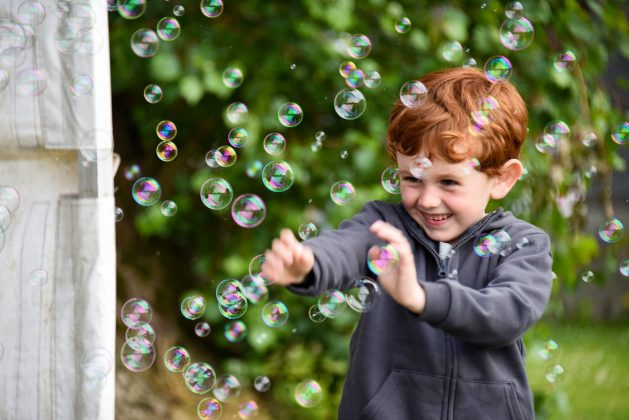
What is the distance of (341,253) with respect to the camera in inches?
67.4

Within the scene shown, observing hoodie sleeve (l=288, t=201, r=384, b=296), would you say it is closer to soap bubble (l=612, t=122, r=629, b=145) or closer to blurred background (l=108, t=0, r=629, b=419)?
blurred background (l=108, t=0, r=629, b=419)

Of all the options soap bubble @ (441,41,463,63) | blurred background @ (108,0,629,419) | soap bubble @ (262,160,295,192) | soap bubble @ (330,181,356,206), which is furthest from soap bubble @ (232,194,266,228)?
soap bubble @ (441,41,463,63)

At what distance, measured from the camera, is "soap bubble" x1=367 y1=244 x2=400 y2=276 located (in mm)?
1548

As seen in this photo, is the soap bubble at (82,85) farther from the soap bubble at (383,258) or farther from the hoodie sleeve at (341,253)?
the soap bubble at (383,258)

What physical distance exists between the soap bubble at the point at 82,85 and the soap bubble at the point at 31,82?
0.32ft

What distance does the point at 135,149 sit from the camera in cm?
407

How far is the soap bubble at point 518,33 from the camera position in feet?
8.62

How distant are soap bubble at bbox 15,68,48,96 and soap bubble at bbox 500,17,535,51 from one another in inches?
55.5

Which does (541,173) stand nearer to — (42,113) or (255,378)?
(255,378)

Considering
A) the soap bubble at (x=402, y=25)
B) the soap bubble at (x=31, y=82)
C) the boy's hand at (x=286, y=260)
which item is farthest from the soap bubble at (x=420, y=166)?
the soap bubble at (x=402, y=25)

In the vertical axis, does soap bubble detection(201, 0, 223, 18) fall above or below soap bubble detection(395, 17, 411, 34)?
above

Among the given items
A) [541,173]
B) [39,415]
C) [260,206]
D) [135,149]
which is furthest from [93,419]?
[135,149]

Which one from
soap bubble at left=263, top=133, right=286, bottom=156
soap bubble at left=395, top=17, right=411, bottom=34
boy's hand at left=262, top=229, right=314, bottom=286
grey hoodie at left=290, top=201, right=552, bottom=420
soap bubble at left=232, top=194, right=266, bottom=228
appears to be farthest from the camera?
soap bubble at left=395, top=17, right=411, bottom=34

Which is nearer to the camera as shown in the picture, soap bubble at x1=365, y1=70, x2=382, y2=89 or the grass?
soap bubble at x1=365, y1=70, x2=382, y2=89
